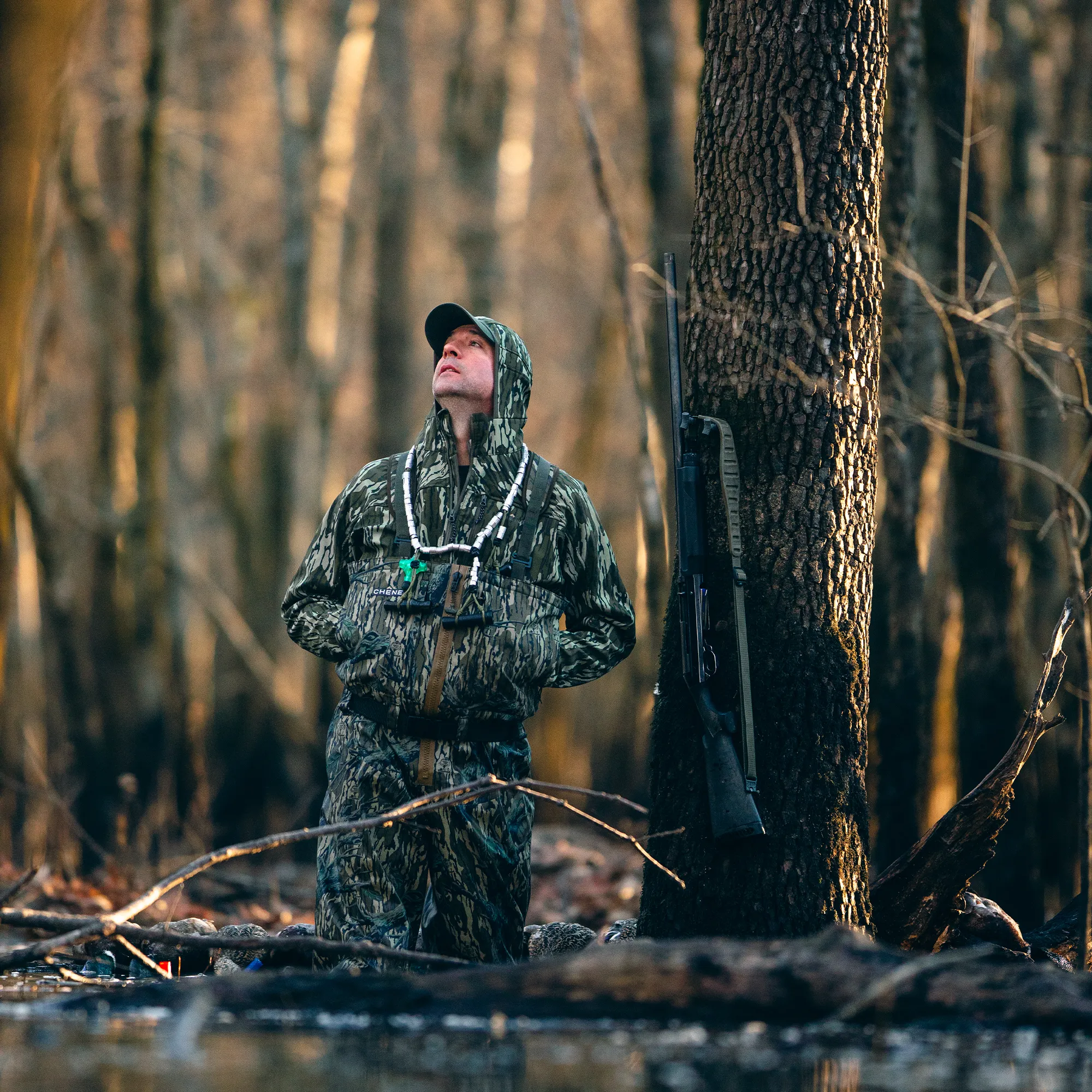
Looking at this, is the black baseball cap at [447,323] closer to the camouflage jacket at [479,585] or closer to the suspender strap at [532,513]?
the camouflage jacket at [479,585]

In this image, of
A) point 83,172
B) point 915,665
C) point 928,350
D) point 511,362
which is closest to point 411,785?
point 511,362

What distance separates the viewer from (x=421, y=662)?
6.08 meters

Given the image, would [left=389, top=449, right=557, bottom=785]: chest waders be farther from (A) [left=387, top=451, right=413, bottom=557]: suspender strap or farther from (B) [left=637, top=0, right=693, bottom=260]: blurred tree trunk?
(B) [left=637, top=0, right=693, bottom=260]: blurred tree trunk

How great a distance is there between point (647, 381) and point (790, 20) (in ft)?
22.6

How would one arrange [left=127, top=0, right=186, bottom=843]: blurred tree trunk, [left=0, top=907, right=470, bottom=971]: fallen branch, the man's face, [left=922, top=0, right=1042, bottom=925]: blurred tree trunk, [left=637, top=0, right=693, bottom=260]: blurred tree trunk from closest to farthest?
[left=0, top=907, right=470, bottom=971]: fallen branch → the man's face → [left=922, top=0, right=1042, bottom=925]: blurred tree trunk → [left=637, top=0, right=693, bottom=260]: blurred tree trunk → [left=127, top=0, right=186, bottom=843]: blurred tree trunk

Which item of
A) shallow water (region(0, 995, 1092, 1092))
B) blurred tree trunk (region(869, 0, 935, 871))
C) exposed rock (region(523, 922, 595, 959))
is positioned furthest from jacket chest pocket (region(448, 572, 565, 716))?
blurred tree trunk (region(869, 0, 935, 871))

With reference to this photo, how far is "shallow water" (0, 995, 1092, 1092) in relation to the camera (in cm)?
428

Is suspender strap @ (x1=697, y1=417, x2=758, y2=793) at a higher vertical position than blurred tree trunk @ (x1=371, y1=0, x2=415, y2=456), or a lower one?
lower

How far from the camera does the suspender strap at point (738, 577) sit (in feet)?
19.8

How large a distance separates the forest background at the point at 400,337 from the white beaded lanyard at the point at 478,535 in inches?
58.2

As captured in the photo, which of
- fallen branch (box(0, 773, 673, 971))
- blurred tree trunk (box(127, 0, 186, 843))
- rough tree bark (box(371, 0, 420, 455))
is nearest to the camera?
fallen branch (box(0, 773, 673, 971))

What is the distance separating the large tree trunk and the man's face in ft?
2.57

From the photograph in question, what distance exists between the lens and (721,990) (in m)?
5.08

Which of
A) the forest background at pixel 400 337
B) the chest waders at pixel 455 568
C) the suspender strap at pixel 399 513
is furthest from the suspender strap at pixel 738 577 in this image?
the forest background at pixel 400 337
